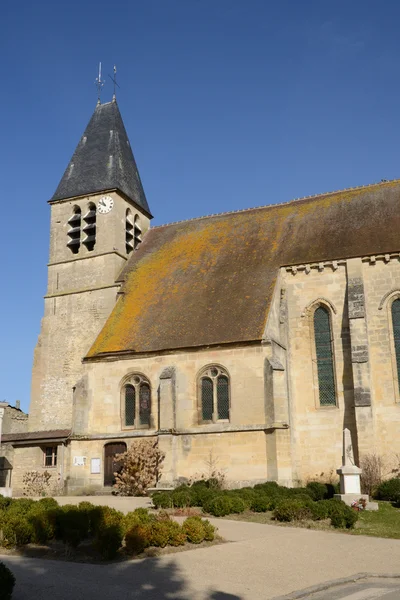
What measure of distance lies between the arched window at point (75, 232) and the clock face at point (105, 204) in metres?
1.36

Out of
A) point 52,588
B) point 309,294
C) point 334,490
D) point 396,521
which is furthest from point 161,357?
point 52,588

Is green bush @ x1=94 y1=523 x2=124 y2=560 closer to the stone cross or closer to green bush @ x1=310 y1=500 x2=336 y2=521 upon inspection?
green bush @ x1=310 y1=500 x2=336 y2=521

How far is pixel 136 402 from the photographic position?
2380cm

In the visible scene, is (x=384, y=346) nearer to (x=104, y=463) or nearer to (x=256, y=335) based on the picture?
(x=256, y=335)

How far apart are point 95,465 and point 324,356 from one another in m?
9.80

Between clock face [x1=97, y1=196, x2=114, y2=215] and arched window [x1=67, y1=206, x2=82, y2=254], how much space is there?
1356 mm

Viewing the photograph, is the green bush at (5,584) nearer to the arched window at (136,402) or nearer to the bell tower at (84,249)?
the arched window at (136,402)

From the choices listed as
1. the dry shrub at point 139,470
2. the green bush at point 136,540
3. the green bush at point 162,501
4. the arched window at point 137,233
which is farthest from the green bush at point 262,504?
the arched window at point 137,233

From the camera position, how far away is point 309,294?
24438 millimetres

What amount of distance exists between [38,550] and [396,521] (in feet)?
29.3

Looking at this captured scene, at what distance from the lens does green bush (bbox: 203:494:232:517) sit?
15291mm

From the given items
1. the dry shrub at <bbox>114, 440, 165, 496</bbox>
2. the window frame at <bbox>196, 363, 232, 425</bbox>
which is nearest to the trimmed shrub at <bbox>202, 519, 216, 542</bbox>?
the dry shrub at <bbox>114, 440, 165, 496</bbox>

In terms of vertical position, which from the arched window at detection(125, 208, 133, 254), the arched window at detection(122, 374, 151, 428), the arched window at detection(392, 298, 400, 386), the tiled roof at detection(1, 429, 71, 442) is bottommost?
the tiled roof at detection(1, 429, 71, 442)

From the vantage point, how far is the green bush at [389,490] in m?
18.9
